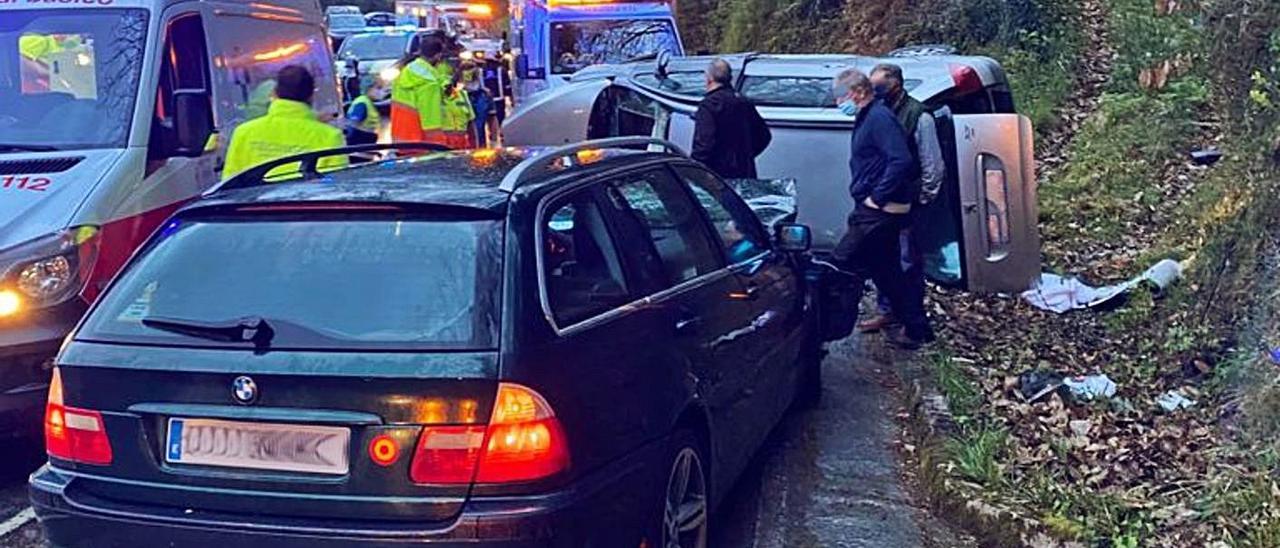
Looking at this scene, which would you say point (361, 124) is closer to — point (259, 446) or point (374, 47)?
point (259, 446)

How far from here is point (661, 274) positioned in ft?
14.4

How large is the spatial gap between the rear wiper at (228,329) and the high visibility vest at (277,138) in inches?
120

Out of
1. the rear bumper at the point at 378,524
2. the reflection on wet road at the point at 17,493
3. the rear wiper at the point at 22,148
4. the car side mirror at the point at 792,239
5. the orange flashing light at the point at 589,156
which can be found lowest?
the reflection on wet road at the point at 17,493

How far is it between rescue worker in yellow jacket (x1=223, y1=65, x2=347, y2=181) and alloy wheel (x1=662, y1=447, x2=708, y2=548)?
306 cm

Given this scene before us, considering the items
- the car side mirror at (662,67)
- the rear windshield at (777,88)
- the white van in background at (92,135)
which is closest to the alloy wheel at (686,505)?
the white van in background at (92,135)

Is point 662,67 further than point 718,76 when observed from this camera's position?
Yes

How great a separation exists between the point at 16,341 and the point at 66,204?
657 mm

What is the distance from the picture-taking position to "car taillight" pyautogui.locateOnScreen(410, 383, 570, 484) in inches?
132

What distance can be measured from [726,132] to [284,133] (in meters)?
3.03

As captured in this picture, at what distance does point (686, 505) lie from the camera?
14.0 feet

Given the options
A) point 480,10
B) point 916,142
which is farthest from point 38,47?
point 480,10

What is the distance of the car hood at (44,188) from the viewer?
18.1 feet

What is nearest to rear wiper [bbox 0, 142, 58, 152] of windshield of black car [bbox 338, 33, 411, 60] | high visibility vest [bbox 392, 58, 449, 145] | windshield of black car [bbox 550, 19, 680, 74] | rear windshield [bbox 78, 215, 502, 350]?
rear windshield [bbox 78, 215, 502, 350]

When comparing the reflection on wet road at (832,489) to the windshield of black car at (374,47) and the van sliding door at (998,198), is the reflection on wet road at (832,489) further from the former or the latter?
the windshield of black car at (374,47)
